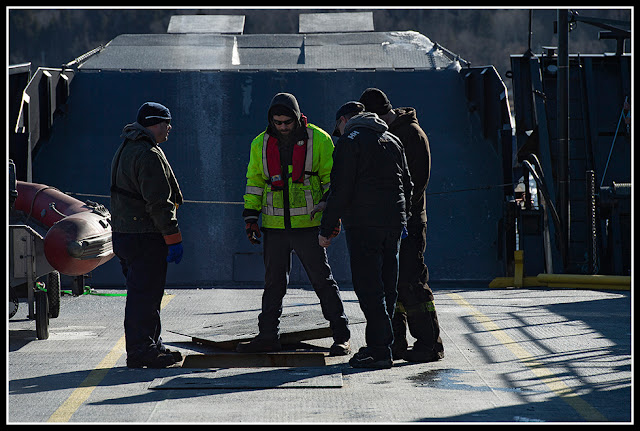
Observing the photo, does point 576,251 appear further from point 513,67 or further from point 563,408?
point 563,408

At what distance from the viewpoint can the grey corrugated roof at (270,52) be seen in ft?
55.0

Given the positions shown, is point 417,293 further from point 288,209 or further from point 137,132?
point 137,132

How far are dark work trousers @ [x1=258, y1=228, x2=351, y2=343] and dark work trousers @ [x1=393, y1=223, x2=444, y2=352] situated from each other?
1.95ft

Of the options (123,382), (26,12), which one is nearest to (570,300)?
(123,382)

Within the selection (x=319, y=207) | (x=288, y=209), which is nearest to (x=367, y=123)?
(x=319, y=207)

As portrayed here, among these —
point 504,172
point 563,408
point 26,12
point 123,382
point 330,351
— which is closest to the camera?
point 563,408

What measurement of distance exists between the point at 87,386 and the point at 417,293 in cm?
258

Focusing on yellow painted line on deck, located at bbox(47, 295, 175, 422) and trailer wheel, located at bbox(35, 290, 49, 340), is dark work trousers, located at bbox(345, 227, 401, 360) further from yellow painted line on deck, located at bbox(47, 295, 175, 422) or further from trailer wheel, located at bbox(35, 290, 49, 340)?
trailer wheel, located at bbox(35, 290, 49, 340)

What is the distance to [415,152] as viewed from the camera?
7.04m

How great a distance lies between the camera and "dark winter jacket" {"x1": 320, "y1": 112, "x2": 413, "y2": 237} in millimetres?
6547

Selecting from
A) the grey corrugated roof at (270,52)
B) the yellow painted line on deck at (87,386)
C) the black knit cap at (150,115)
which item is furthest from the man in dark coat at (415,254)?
the grey corrugated roof at (270,52)

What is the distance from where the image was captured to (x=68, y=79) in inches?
598

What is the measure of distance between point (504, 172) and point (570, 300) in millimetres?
4245

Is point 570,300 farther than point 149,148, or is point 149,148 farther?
point 570,300
